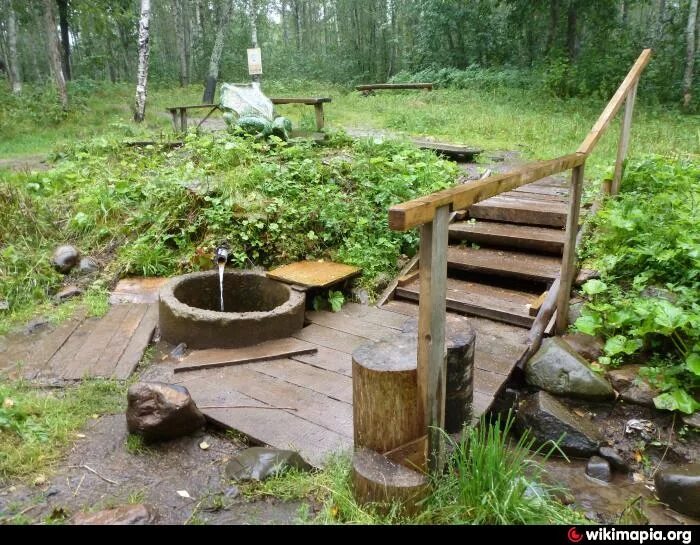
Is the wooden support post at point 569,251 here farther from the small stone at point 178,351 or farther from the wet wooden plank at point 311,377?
the small stone at point 178,351

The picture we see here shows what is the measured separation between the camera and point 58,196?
686cm

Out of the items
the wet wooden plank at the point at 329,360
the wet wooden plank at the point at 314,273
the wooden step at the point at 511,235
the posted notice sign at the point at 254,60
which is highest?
the posted notice sign at the point at 254,60

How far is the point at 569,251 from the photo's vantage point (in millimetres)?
4188

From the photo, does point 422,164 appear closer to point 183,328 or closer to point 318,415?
point 183,328

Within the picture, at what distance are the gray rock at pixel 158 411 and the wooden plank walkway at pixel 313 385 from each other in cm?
25

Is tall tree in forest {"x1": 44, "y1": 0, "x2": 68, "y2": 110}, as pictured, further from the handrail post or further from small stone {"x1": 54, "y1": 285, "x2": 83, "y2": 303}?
the handrail post

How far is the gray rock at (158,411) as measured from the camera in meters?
3.11

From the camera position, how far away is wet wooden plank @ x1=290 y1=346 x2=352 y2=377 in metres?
3.98

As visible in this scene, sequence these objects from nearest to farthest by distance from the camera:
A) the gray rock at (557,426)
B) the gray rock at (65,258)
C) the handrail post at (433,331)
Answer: the handrail post at (433,331)
the gray rock at (557,426)
the gray rock at (65,258)

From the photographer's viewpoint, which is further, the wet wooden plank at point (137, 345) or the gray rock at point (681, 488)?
the wet wooden plank at point (137, 345)

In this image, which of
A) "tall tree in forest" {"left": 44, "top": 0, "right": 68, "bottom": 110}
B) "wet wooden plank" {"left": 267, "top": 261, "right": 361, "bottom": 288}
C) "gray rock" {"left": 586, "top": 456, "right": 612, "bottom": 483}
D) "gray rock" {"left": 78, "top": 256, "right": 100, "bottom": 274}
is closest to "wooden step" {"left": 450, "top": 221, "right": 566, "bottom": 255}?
"wet wooden plank" {"left": 267, "top": 261, "right": 361, "bottom": 288}

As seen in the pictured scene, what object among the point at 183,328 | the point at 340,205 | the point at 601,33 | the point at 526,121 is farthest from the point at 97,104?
the point at 601,33

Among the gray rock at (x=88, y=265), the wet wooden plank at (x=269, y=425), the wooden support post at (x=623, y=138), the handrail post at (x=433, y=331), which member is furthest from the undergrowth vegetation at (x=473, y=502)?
the gray rock at (x=88, y=265)

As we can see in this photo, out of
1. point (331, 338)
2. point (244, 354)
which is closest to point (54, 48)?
point (244, 354)
